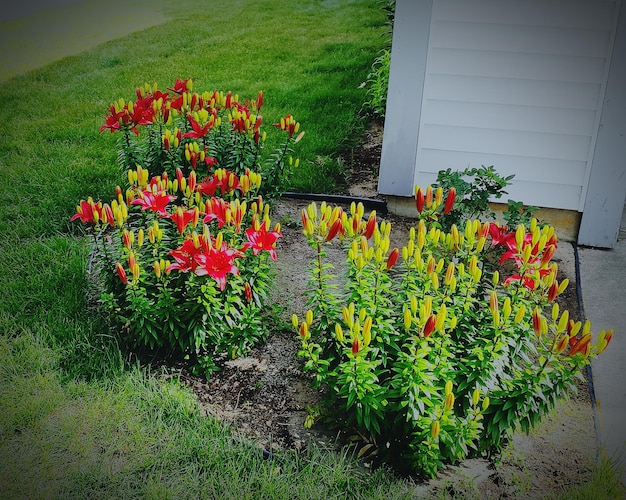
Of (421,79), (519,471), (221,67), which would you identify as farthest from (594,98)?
(221,67)

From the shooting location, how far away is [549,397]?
7.00 ft

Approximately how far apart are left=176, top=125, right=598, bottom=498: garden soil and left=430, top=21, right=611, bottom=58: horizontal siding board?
1515 millimetres

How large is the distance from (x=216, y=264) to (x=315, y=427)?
665 millimetres

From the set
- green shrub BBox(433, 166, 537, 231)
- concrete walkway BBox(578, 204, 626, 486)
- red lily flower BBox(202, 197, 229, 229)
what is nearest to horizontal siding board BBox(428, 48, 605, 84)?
green shrub BBox(433, 166, 537, 231)

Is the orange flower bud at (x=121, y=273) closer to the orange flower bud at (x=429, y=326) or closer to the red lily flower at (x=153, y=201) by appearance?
the red lily flower at (x=153, y=201)

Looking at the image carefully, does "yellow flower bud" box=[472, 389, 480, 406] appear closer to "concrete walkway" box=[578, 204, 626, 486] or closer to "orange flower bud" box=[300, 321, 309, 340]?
"orange flower bud" box=[300, 321, 309, 340]

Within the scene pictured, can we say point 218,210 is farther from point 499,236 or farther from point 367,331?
point 499,236

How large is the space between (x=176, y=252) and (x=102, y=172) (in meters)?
1.84

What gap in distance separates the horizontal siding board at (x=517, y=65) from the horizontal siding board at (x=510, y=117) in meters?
0.15

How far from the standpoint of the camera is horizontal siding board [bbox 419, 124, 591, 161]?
3.59m

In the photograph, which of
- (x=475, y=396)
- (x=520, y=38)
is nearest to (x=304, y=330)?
(x=475, y=396)

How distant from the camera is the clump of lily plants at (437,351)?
83.5 inches

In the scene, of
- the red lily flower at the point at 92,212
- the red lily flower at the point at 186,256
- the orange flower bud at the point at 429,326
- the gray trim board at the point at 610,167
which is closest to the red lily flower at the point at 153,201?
the red lily flower at the point at 92,212

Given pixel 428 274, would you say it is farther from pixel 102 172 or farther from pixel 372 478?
pixel 102 172
